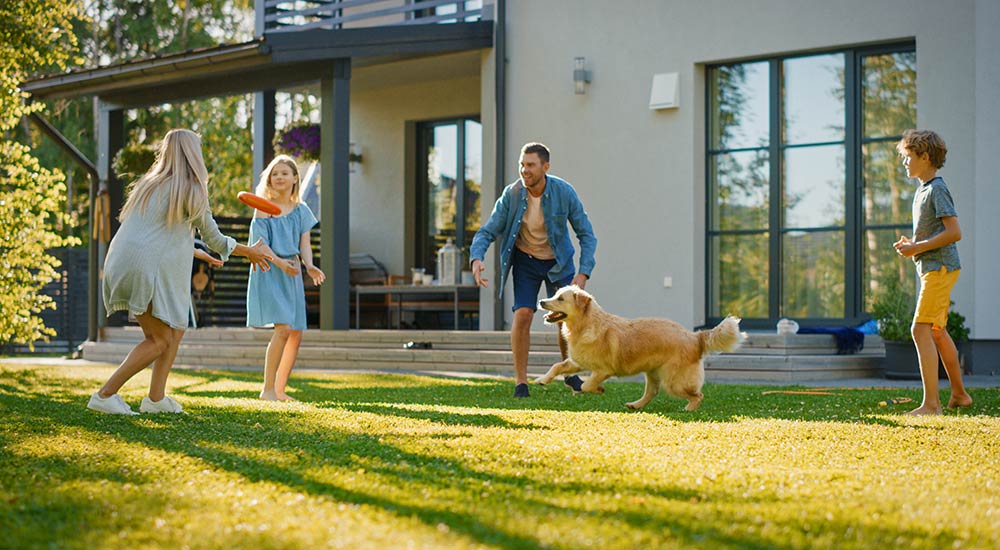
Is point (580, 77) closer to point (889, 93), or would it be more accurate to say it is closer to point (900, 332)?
point (889, 93)

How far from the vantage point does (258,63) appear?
11984 mm

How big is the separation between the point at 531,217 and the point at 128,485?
173 inches

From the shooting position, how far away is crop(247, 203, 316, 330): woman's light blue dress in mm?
7047

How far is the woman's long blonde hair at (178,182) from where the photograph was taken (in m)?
5.55

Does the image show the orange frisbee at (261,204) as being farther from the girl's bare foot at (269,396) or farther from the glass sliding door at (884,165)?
the glass sliding door at (884,165)

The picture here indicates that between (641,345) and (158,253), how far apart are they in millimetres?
2654

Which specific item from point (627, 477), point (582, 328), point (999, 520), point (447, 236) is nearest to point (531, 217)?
point (582, 328)

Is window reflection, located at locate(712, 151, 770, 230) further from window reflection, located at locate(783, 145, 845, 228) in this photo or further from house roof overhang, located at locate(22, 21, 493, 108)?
house roof overhang, located at locate(22, 21, 493, 108)

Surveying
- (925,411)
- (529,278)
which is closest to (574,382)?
(529,278)

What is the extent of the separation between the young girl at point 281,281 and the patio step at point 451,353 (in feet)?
11.4

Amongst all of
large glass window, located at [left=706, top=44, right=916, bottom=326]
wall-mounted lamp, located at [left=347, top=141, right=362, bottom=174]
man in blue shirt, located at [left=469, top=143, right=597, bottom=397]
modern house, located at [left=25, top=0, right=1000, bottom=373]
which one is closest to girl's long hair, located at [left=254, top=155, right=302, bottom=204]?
man in blue shirt, located at [left=469, top=143, right=597, bottom=397]

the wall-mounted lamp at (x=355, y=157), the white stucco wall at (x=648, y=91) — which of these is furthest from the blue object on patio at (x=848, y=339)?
the wall-mounted lamp at (x=355, y=157)

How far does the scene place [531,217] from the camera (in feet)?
24.6

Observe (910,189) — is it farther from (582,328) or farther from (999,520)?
(999,520)
